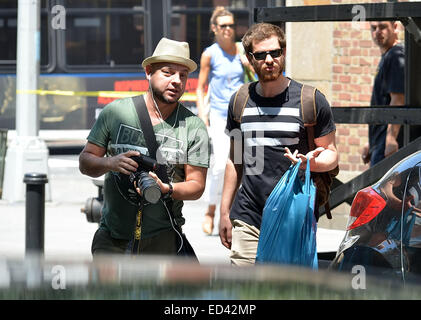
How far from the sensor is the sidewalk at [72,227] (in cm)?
904

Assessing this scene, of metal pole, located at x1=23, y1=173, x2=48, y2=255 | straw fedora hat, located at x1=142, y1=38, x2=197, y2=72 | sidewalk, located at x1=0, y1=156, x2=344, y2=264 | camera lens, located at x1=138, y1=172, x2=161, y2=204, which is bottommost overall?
sidewalk, located at x1=0, y1=156, x2=344, y2=264

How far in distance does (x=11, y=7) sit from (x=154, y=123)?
509 inches

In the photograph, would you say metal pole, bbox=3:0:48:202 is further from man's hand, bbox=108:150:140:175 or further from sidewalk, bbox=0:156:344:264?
man's hand, bbox=108:150:140:175

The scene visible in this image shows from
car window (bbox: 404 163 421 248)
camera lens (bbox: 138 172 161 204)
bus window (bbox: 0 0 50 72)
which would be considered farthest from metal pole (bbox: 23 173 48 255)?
bus window (bbox: 0 0 50 72)

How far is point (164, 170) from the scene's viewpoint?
4566 mm

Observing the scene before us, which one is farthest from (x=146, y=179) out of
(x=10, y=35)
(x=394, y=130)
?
(x=10, y=35)

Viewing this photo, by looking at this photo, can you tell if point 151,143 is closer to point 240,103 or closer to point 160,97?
point 160,97

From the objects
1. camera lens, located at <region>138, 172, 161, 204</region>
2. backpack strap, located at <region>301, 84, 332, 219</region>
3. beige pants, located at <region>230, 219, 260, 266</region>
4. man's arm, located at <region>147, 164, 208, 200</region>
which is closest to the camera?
camera lens, located at <region>138, 172, 161, 204</region>

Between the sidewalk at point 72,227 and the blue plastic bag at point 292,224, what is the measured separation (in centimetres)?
280

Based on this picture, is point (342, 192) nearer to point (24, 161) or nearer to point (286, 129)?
point (286, 129)

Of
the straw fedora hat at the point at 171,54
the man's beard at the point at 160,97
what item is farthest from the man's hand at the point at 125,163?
the straw fedora hat at the point at 171,54

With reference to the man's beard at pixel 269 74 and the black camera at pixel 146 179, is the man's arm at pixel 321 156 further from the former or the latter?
the black camera at pixel 146 179

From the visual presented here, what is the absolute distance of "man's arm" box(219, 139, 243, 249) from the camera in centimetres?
523

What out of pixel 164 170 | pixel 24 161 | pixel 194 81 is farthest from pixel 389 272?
pixel 194 81
